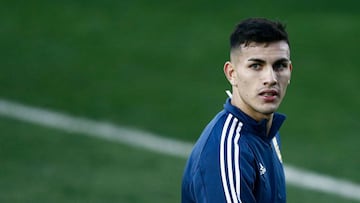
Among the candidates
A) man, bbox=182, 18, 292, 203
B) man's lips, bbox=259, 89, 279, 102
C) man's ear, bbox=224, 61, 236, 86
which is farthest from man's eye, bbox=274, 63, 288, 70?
man's ear, bbox=224, 61, 236, 86

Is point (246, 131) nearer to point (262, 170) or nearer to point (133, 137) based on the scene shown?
point (262, 170)

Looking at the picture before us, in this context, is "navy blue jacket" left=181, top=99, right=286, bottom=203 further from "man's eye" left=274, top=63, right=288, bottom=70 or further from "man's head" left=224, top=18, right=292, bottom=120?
"man's eye" left=274, top=63, right=288, bottom=70

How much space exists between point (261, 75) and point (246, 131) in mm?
344

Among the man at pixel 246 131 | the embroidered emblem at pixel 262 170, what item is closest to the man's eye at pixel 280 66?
the man at pixel 246 131

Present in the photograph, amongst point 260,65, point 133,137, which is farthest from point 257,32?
point 133,137

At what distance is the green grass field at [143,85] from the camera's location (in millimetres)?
12102

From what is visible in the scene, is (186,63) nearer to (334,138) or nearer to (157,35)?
(157,35)

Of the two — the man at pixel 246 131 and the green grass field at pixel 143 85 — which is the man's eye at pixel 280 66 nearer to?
the man at pixel 246 131

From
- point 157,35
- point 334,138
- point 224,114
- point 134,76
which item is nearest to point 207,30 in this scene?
point 157,35

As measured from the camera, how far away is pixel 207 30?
1611cm

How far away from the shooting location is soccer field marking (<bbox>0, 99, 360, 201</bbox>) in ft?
39.5

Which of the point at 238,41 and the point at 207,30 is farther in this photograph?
the point at 207,30

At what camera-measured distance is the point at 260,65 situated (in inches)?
243

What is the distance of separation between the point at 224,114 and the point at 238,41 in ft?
1.47
